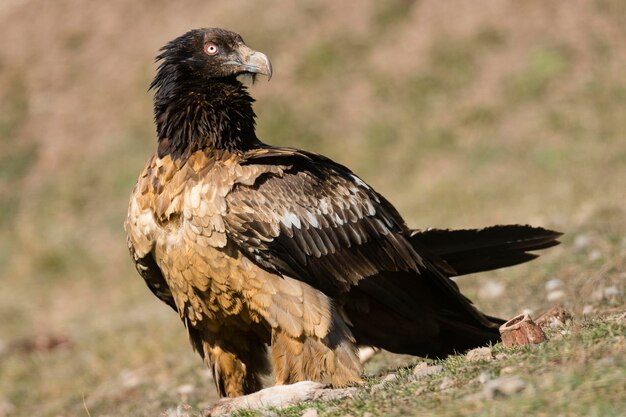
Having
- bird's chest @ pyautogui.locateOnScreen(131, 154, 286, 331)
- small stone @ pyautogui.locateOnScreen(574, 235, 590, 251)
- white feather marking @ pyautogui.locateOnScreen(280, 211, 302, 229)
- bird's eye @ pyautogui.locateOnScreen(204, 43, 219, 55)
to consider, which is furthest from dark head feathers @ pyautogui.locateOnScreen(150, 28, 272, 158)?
small stone @ pyautogui.locateOnScreen(574, 235, 590, 251)

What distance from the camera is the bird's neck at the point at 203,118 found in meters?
7.13

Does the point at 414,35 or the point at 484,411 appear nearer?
the point at 484,411

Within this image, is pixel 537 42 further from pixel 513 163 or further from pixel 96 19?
pixel 96 19

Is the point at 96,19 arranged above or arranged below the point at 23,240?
above

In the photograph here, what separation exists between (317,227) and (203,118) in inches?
44.4

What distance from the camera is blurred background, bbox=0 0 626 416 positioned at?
14672 mm

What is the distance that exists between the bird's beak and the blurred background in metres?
5.31

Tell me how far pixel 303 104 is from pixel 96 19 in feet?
22.9

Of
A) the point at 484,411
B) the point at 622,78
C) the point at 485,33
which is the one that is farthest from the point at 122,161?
the point at 484,411

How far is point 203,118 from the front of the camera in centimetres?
718

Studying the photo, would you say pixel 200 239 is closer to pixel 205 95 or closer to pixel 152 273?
pixel 152 273

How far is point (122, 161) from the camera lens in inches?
837

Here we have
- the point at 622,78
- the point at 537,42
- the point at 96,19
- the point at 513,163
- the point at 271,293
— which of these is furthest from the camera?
the point at 96,19

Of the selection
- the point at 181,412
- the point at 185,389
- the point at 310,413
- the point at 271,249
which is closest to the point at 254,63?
the point at 271,249
